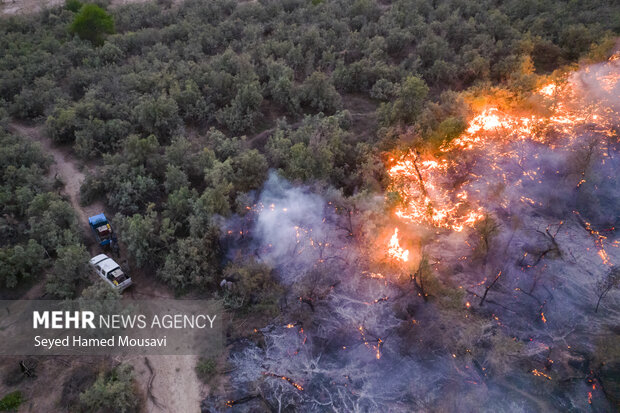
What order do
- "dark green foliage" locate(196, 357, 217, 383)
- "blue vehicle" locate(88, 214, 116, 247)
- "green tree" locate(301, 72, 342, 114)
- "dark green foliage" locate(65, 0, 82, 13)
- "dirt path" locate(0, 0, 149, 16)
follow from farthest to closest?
"dirt path" locate(0, 0, 149, 16) → "dark green foliage" locate(65, 0, 82, 13) → "green tree" locate(301, 72, 342, 114) → "blue vehicle" locate(88, 214, 116, 247) → "dark green foliage" locate(196, 357, 217, 383)

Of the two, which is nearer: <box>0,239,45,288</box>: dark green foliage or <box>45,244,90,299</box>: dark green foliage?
<box>45,244,90,299</box>: dark green foliage

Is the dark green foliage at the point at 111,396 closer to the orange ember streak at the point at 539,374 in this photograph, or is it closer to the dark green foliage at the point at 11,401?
the dark green foliage at the point at 11,401

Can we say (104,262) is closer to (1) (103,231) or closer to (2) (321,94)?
(1) (103,231)

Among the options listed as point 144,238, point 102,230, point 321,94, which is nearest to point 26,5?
point 321,94

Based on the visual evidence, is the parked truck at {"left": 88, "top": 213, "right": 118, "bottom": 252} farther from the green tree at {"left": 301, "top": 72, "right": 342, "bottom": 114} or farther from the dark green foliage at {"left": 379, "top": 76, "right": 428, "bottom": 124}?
the dark green foliage at {"left": 379, "top": 76, "right": 428, "bottom": 124}

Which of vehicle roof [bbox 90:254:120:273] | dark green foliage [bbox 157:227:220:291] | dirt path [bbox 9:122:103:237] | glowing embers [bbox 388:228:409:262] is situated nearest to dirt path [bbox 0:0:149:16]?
dirt path [bbox 9:122:103:237]
